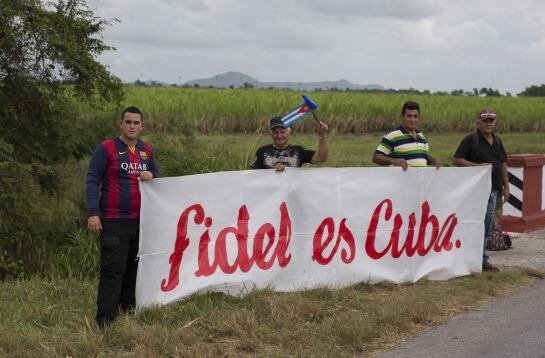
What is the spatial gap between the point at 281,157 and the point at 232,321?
1.95 meters

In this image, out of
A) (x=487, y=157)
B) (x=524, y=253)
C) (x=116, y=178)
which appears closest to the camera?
(x=116, y=178)

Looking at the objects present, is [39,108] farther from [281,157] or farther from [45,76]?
[281,157]

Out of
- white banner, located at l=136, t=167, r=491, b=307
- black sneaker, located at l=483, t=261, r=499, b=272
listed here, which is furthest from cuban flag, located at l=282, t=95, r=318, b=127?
black sneaker, located at l=483, t=261, r=499, b=272

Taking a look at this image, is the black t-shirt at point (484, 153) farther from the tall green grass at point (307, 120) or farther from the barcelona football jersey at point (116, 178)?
the tall green grass at point (307, 120)

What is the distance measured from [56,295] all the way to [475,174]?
458cm

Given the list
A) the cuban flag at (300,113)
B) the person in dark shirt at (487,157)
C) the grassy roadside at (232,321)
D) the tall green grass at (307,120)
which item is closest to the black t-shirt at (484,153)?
the person in dark shirt at (487,157)

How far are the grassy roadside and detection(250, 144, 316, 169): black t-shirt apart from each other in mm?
1196

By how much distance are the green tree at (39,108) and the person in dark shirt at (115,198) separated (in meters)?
2.44

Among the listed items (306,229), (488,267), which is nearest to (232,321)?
(306,229)

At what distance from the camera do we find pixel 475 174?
29.5ft

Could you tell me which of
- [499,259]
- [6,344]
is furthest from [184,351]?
[499,259]

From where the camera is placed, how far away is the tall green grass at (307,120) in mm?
31297

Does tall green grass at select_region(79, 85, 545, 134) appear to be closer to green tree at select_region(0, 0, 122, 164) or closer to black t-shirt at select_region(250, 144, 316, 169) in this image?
green tree at select_region(0, 0, 122, 164)

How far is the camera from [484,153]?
923cm
